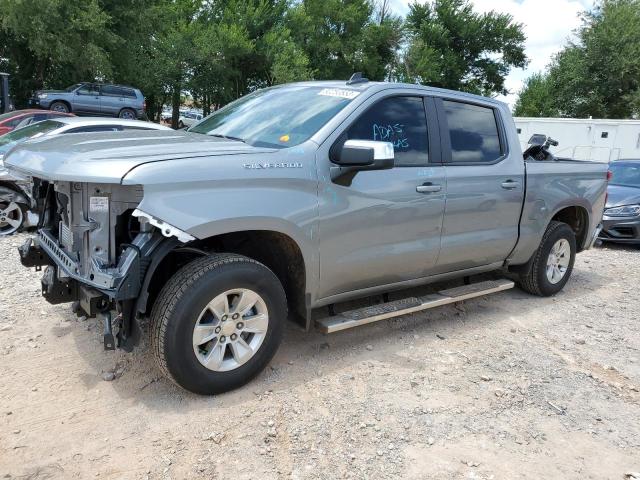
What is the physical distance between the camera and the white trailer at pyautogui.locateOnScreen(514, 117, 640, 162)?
786 inches

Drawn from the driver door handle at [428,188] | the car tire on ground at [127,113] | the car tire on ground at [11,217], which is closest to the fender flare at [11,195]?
the car tire on ground at [11,217]

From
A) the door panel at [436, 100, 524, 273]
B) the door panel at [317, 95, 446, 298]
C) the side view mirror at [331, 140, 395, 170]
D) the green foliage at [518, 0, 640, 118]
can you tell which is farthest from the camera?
the green foliage at [518, 0, 640, 118]

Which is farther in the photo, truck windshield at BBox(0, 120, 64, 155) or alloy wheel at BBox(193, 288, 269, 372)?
truck windshield at BBox(0, 120, 64, 155)

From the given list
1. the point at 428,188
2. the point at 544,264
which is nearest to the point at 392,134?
the point at 428,188

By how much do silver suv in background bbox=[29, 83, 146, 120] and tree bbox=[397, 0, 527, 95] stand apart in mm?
18922

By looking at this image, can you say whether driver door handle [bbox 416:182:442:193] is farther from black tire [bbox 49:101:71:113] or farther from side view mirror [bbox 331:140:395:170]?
black tire [bbox 49:101:71:113]

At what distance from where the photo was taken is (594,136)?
817 inches

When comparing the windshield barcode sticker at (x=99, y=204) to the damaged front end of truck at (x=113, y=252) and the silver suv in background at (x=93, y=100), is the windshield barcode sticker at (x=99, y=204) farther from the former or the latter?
the silver suv in background at (x=93, y=100)

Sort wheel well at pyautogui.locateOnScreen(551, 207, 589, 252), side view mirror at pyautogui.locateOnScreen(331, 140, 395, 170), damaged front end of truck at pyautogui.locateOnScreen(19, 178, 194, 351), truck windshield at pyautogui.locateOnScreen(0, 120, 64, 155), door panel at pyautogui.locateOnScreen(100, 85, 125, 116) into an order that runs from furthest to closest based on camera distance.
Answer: door panel at pyautogui.locateOnScreen(100, 85, 125, 116) < truck windshield at pyautogui.locateOnScreen(0, 120, 64, 155) < wheel well at pyautogui.locateOnScreen(551, 207, 589, 252) < side view mirror at pyautogui.locateOnScreen(331, 140, 395, 170) < damaged front end of truck at pyautogui.locateOnScreen(19, 178, 194, 351)

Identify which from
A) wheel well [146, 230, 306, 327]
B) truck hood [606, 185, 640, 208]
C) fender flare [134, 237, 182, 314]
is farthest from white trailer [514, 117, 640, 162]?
fender flare [134, 237, 182, 314]

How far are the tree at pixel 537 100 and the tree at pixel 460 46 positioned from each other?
373 centimetres

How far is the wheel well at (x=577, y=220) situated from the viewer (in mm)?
5934

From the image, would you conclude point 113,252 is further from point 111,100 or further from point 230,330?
point 111,100

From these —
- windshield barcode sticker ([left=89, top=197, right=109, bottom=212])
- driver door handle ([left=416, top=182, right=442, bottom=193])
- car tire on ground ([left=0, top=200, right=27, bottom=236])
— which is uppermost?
driver door handle ([left=416, top=182, right=442, bottom=193])
